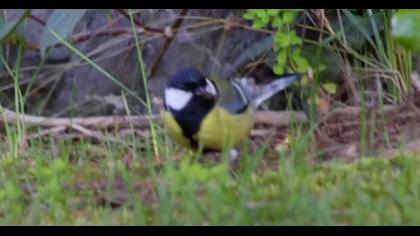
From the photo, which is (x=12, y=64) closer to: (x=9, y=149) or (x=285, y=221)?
(x=9, y=149)

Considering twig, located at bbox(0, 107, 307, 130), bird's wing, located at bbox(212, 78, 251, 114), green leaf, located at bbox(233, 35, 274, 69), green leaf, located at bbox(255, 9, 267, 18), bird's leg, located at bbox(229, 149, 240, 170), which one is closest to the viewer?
bird's leg, located at bbox(229, 149, 240, 170)

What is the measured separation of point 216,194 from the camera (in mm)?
3287

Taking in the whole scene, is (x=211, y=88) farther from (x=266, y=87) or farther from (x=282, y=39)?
(x=282, y=39)

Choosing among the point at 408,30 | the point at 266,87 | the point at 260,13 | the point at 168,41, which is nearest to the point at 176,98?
the point at 266,87

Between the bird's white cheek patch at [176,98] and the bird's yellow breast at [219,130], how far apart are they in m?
0.05

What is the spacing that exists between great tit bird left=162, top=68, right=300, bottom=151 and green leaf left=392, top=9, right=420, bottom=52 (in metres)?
0.74

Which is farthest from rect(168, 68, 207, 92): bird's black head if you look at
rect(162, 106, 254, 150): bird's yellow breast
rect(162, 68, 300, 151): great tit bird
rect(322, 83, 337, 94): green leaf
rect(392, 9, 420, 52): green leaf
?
rect(322, 83, 337, 94): green leaf

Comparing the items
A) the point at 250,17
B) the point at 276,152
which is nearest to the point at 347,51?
the point at 250,17

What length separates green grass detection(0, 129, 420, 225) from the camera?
10.5ft

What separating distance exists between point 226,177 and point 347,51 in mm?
1941

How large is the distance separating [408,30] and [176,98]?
1.00 metres

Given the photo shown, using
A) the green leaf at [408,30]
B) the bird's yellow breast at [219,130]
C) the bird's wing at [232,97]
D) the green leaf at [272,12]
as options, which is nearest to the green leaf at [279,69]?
the green leaf at [272,12]

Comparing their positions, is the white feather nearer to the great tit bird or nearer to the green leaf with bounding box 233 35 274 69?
the great tit bird
